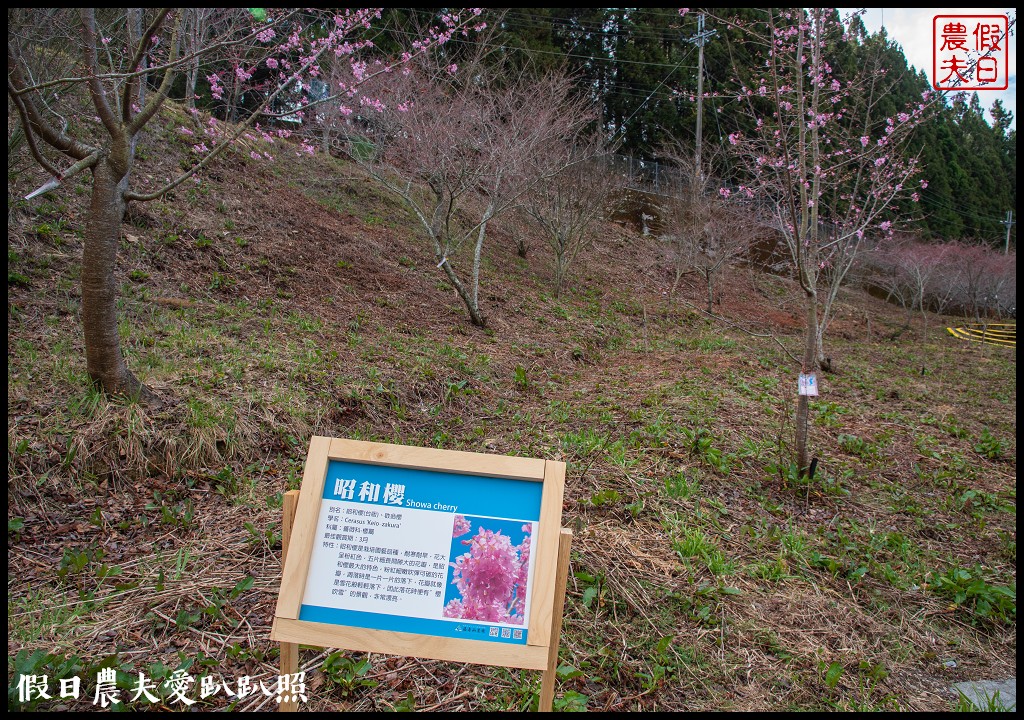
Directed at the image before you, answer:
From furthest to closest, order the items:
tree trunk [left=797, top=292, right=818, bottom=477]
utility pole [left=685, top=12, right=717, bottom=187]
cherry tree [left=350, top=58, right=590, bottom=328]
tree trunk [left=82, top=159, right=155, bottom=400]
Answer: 1. utility pole [left=685, top=12, right=717, bottom=187]
2. cherry tree [left=350, top=58, right=590, bottom=328]
3. tree trunk [left=797, top=292, right=818, bottom=477]
4. tree trunk [left=82, top=159, right=155, bottom=400]

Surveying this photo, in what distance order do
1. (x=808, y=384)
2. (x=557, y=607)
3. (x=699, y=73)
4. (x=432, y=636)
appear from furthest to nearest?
(x=699, y=73) → (x=808, y=384) → (x=557, y=607) → (x=432, y=636)

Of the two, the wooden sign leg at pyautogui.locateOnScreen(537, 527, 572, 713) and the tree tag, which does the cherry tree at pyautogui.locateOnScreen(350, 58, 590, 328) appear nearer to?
the tree tag

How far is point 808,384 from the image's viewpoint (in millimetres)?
4418

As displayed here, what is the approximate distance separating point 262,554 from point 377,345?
171 inches

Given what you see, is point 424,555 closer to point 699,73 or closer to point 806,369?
point 806,369

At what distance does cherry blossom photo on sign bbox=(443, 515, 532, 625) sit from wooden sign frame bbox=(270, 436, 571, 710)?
0.14 feet

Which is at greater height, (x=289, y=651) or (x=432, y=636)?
(x=432, y=636)

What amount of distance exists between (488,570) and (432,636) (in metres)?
Answer: 0.25

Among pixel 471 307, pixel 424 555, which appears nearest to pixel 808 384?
pixel 424 555

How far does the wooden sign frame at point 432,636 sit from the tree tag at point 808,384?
309 centimetres

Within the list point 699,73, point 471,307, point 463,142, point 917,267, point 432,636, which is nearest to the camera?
point 432,636

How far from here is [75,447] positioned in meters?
3.95

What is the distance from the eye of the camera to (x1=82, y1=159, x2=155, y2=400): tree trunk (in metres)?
4.16

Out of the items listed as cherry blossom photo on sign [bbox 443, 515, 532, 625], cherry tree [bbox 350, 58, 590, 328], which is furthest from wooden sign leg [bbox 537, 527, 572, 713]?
cherry tree [bbox 350, 58, 590, 328]
